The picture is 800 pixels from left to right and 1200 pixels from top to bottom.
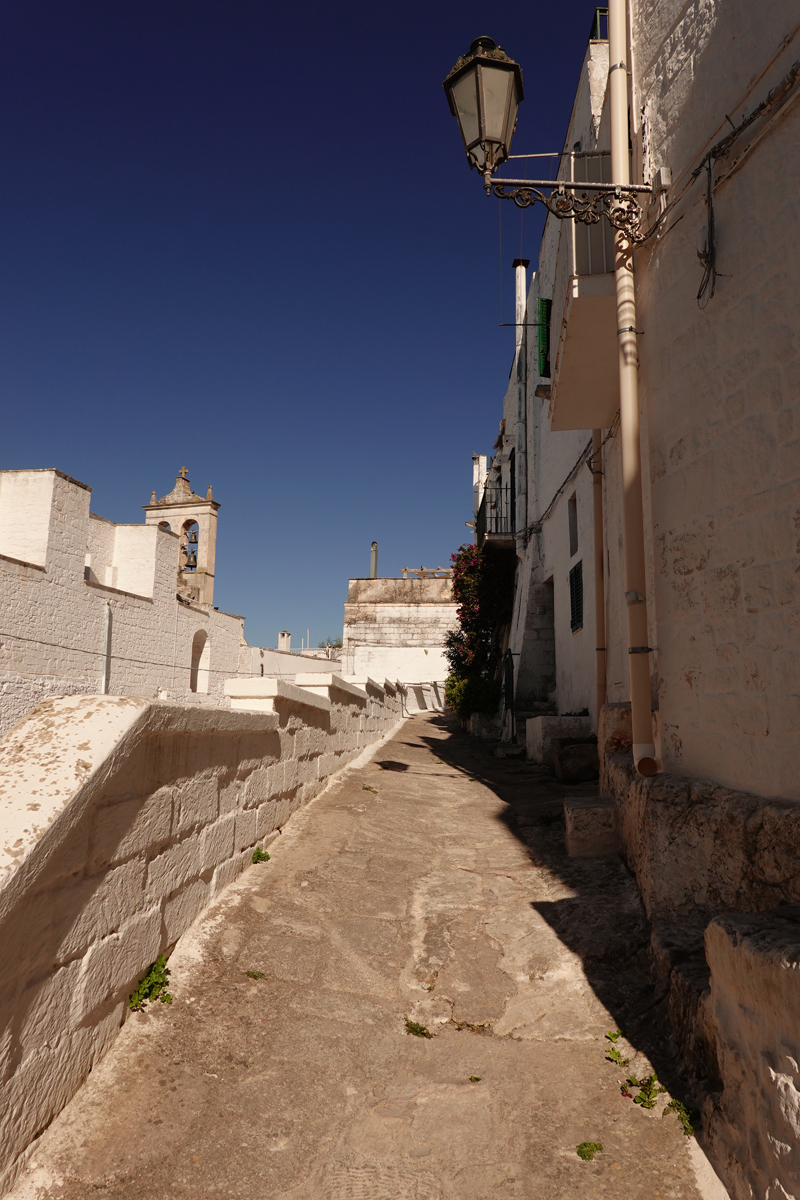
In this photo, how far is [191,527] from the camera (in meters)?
30.4

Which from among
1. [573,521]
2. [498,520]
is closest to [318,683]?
[573,521]

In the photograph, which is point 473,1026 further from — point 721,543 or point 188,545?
point 188,545

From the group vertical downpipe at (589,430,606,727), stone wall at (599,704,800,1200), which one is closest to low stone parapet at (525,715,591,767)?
vertical downpipe at (589,430,606,727)

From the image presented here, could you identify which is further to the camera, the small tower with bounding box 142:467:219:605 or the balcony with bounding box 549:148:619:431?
the small tower with bounding box 142:467:219:605

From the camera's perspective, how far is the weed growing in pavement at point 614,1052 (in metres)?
2.73

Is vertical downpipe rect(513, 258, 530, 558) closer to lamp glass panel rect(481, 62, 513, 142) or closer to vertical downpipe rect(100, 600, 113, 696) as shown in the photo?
vertical downpipe rect(100, 600, 113, 696)

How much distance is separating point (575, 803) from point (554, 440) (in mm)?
8764

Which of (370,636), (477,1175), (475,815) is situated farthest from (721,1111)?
(370,636)

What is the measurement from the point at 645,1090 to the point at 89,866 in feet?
6.60

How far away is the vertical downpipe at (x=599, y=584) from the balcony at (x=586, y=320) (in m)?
0.75

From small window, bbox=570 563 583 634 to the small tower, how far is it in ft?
66.5

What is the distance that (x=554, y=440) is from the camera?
1266 centimetres

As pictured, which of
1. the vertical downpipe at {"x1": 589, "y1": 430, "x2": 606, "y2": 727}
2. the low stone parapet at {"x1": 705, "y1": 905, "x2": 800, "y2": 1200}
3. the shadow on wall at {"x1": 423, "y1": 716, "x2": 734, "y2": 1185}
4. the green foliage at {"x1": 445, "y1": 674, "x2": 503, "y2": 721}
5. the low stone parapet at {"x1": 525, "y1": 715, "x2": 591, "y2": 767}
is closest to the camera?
the low stone parapet at {"x1": 705, "y1": 905, "x2": 800, "y2": 1200}

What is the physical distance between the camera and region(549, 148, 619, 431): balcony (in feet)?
16.8
